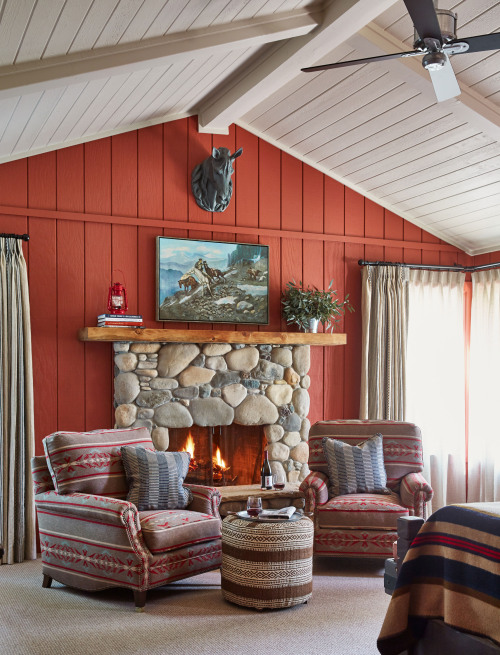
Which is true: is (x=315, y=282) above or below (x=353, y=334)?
above

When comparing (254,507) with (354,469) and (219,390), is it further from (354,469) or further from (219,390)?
(219,390)

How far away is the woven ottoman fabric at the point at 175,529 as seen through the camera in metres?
4.05

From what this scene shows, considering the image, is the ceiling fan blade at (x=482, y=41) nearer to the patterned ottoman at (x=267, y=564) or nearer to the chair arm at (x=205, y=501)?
the patterned ottoman at (x=267, y=564)

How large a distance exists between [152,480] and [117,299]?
153 cm

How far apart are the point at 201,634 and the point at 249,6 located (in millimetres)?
3245

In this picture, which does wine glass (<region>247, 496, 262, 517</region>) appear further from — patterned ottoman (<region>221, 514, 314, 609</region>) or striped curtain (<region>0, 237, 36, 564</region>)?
striped curtain (<region>0, 237, 36, 564</region>)

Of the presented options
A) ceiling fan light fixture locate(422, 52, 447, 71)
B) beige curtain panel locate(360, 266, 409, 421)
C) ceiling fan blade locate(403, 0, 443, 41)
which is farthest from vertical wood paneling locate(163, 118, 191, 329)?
ceiling fan blade locate(403, 0, 443, 41)

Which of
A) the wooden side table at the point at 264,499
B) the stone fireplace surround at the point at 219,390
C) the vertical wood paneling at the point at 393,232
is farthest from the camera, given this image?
the vertical wood paneling at the point at 393,232

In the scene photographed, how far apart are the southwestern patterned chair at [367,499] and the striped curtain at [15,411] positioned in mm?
1979

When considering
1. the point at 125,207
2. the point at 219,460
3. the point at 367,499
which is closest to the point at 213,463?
the point at 219,460

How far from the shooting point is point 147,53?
3832 millimetres

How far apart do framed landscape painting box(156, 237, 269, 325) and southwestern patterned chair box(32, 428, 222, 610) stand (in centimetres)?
141

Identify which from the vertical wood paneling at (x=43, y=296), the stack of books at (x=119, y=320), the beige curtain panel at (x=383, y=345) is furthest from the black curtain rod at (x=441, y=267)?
the vertical wood paneling at (x=43, y=296)

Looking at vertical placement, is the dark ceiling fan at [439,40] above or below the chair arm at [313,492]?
above
